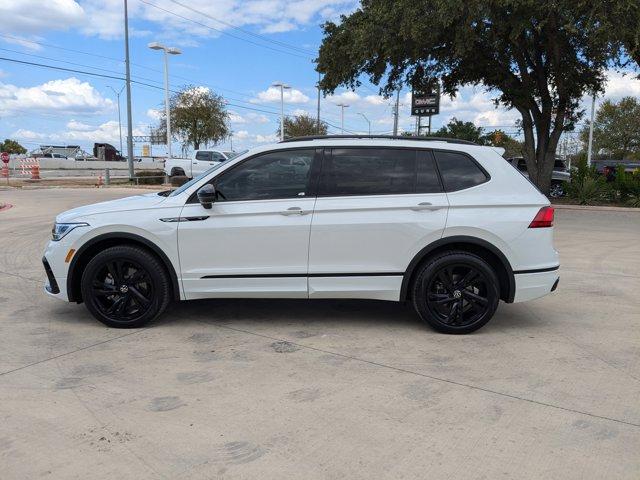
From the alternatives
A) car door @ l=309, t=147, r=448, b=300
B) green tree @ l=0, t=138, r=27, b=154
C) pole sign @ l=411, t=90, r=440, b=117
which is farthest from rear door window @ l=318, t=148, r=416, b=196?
green tree @ l=0, t=138, r=27, b=154

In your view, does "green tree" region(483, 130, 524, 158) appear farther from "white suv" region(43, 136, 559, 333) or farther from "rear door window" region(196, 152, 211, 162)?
"white suv" region(43, 136, 559, 333)

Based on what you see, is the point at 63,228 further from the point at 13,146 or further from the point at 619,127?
the point at 13,146

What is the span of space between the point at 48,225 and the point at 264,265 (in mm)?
9879

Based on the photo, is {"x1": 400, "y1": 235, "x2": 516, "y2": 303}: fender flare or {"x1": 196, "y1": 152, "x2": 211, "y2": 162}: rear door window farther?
{"x1": 196, "y1": 152, "x2": 211, "y2": 162}: rear door window

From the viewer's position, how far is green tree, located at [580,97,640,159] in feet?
201

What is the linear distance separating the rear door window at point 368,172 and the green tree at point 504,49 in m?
11.7

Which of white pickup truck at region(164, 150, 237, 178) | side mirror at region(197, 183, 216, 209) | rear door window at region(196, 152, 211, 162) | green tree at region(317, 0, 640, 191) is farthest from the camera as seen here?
rear door window at region(196, 152, 211, 162)

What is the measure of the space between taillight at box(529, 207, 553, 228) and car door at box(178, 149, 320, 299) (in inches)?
80.3

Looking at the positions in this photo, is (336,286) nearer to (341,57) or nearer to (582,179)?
(341,57)

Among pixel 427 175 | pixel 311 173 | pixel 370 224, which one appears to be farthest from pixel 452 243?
pixel 311 173

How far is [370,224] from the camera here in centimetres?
494

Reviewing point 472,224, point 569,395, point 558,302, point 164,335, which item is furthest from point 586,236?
point 164,335

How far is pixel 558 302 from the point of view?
20.7 feet

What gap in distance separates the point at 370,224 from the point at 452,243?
0.79 meters
